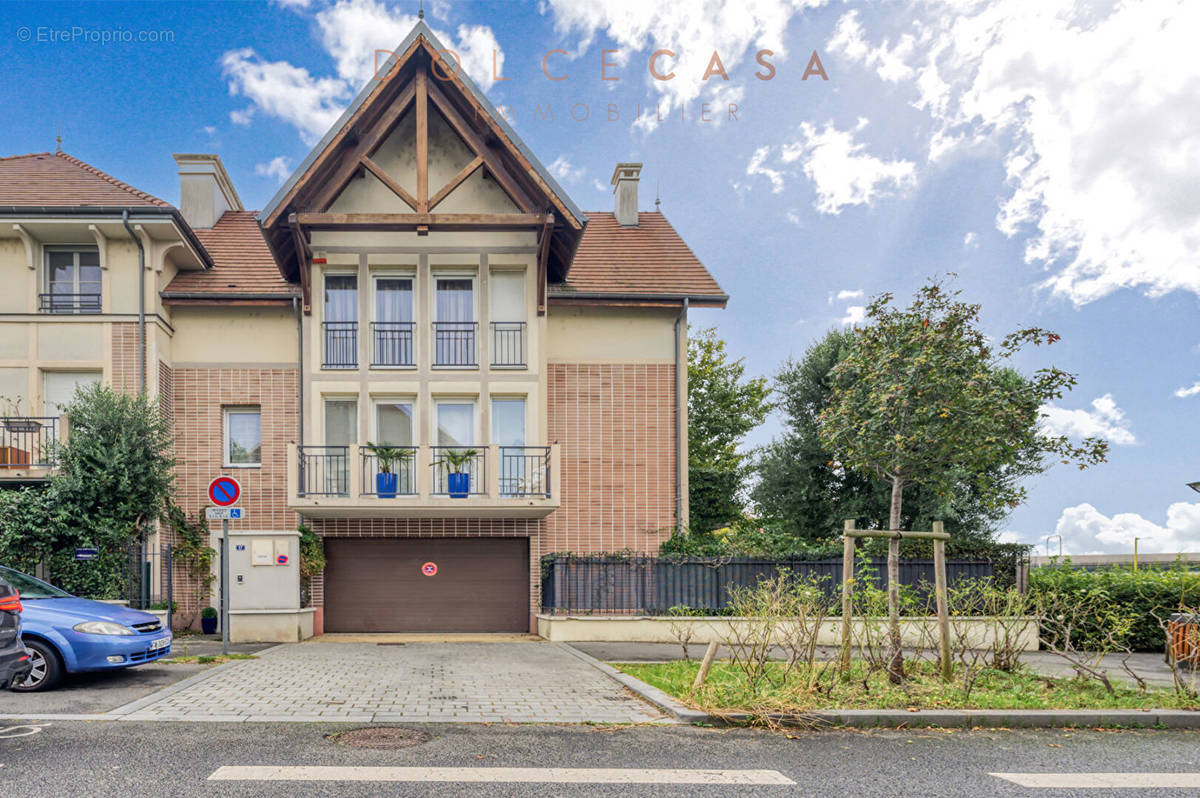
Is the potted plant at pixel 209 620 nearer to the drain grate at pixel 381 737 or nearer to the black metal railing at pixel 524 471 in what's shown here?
the black metal railing at pixel 524 471

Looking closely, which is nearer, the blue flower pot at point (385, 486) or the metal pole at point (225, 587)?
the metal pole at point (225, 587)

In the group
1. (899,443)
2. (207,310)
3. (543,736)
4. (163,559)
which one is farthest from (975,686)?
(207,310)

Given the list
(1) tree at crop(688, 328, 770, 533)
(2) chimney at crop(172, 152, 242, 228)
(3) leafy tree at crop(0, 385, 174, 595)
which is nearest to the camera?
(3) leafy tree at crop(0, 385, 174, 595)

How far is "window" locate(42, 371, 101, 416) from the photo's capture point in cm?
1748

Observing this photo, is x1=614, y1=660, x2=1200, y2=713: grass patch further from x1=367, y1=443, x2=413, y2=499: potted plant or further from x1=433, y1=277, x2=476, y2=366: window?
x1=433, y1=277, x2=476, y2=366: window

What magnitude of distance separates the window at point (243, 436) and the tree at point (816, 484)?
15104 mm

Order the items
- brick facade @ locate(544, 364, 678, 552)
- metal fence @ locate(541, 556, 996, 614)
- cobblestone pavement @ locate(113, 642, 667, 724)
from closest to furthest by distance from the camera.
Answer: cobblestone pavement @ locate(113, 642, 667, 724) → metal fence @ locate(541, 556, 996, 614) → brick facade @ locate(544, 364, 678, 552)

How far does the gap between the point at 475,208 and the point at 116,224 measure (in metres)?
6.84

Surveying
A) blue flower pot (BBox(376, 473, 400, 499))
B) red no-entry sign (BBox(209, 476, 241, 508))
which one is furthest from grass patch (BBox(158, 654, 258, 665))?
blue flower pot (BBox(376, 473, 400, 499))

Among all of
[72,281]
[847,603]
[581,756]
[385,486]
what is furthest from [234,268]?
[581,756]

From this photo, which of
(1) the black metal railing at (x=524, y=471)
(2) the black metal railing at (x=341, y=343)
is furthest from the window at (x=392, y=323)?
(1) the black metal railing at (x=524, y=471)

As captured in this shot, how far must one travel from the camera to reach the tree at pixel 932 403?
10938 mm

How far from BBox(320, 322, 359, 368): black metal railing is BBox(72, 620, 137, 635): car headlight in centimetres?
852

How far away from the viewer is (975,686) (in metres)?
9.26
